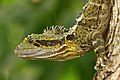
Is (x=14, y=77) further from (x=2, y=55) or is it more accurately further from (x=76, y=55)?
(x=76, y=55)

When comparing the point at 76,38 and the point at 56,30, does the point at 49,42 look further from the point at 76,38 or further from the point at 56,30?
the point at 76,38

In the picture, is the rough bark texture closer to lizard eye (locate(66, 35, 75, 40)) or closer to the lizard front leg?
the lizard front leg

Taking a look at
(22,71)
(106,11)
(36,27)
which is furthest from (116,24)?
(22,71)

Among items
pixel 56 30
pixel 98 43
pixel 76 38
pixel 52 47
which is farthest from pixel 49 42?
pixel 98 43

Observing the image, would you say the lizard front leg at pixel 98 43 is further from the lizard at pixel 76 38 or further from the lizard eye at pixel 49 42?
the lizard eye at pixel 49 42

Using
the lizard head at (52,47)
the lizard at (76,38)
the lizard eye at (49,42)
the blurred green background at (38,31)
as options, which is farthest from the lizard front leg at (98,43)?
the blurred green background at (38,31)

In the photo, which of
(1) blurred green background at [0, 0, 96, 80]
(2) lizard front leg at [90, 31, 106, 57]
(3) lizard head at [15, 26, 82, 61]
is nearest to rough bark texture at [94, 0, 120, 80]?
(2) lizard front leg at [90, 31, 106, 57]
